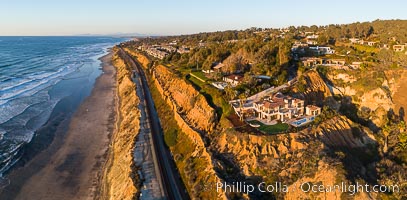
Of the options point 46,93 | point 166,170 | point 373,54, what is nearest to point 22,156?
point 166,170

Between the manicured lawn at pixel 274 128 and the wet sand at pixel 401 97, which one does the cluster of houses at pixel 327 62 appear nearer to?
the wet sand at pixel 401 97

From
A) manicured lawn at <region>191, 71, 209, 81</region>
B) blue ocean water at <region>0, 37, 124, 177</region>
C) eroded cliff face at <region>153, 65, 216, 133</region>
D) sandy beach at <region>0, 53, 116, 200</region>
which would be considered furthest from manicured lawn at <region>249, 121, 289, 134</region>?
blue ocean water at <region>0, 37, 124, 177</region>

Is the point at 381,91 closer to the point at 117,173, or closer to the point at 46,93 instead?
the point at 117,173

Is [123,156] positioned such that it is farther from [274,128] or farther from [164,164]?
[274,128]

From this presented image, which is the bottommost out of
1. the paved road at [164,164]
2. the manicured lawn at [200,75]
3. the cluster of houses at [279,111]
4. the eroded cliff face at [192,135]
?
the paved road at [164,164]

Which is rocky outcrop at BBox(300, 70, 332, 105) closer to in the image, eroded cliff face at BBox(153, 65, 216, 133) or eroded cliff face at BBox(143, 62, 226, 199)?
eroded cliff face at BBox(153, 65, 216, 133)

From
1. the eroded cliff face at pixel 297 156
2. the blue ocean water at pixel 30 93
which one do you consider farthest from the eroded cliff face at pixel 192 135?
the blue ocean water at pixel 30 93
